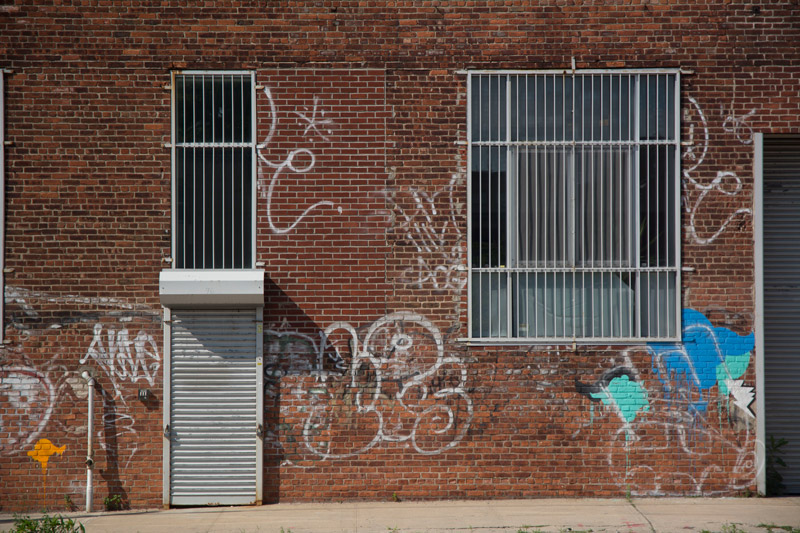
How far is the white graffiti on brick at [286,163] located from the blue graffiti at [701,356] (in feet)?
13.4

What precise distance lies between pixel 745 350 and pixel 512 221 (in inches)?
119

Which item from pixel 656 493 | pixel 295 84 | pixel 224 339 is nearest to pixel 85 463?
pixel 224 339

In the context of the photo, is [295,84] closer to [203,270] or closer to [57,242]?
[203,270]

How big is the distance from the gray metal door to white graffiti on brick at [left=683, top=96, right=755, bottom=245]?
5072 millimetres

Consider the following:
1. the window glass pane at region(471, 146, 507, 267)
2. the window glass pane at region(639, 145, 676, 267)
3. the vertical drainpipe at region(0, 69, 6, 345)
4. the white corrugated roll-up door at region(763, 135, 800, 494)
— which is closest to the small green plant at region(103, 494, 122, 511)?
the vertical drainpipe at region(0, 69, 6, 345)

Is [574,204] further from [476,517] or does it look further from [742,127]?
[476,517]

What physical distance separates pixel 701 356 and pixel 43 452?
24.3 ft

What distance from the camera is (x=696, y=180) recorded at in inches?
324

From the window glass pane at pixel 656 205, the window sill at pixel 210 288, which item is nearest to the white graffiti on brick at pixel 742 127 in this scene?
the window glass pane at pixel 656 205

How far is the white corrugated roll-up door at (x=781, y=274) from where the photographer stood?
8.66m

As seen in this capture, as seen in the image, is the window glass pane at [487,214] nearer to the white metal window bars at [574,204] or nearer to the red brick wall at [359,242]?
the white metal window bars at [574,204]

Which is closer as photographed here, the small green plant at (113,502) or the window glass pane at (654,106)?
the small green plant at (113,502)

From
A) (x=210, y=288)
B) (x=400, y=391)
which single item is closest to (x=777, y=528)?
(x=400, y=391)

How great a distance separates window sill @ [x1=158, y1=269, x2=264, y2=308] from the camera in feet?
25.5
